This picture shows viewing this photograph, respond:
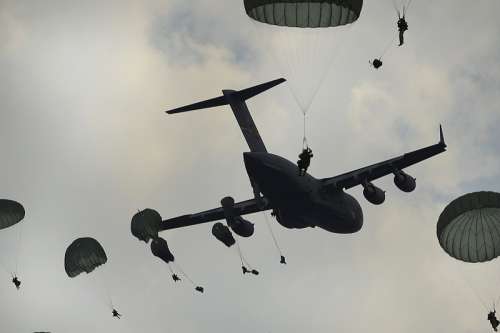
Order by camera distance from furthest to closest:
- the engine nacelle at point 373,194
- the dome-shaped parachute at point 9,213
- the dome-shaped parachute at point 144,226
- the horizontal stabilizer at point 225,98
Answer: the horizontal stabilizer at point 225,98 < the dome-shaped parachute at point 9,213 < the engine nacelle at point 373,194 < the dome-shaped parachute at point 144,226

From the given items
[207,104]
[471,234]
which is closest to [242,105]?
[207,104]

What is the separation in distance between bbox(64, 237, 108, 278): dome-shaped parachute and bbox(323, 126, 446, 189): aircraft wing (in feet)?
45.3

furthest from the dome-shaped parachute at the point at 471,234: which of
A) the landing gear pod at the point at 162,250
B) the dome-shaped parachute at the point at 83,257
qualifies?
the dome-shaped parachute at the point at 83,257

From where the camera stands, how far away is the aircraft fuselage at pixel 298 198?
4681cm

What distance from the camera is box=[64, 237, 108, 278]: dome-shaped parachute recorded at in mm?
48938

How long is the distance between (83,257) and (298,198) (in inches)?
497

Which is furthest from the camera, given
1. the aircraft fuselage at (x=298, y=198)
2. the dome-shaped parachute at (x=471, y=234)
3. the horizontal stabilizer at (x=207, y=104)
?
the horizontal stabilizer at (x=207, y=104)

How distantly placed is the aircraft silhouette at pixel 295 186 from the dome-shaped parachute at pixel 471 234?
673cm

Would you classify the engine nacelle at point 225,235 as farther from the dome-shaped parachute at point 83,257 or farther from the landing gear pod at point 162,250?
the dome-shaped parachute at point 83,257

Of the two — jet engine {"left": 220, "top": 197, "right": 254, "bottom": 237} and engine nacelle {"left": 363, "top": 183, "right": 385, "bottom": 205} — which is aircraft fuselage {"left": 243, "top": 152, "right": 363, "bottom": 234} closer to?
engine nacelle {"left": 363, "top": 183, "right": 385, "bottom": 205}

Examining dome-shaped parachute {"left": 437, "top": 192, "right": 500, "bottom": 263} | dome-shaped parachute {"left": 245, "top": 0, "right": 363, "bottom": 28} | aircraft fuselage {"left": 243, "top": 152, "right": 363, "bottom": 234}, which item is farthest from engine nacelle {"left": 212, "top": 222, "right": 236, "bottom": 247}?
dome-shaped parachute {"left": 245, "top": 0, "right": 363, "bottom": 28}

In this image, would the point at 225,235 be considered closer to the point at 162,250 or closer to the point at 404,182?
the point at 162,250

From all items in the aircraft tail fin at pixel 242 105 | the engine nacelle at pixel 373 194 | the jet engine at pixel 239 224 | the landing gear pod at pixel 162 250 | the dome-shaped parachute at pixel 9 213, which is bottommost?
the landing gear pod at pixel 162 250

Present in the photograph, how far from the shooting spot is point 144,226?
49875 mm
